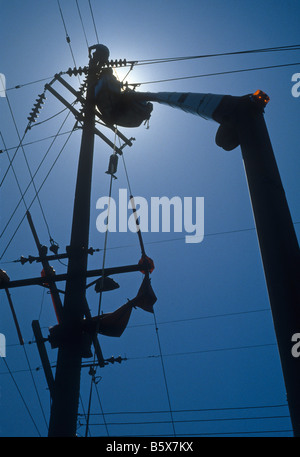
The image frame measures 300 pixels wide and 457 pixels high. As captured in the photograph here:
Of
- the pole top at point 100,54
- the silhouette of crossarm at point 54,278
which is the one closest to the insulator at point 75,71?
the pole top at point 100,54

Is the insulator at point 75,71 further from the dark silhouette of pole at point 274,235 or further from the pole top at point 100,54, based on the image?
the dark silhouette of pole at point 274,235

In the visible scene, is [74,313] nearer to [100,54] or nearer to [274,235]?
[274,235]

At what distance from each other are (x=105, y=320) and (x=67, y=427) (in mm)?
2149

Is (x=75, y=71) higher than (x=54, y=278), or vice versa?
(x=75, y=71)

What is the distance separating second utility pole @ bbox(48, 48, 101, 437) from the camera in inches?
194

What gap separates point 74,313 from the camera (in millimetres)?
5809

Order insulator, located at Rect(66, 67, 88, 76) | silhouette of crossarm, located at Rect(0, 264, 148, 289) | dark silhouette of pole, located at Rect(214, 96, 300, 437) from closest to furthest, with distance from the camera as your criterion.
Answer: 1. dark silhouette of pole, located at Rect(214, 96, 300, 437)
2. silhouette of crossarm, located at Rect(0, 264, 148, 289)
3. insulator, located at Rect(66, 67, 88, 76)

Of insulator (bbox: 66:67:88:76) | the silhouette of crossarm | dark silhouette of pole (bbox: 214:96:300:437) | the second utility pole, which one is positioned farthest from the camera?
insulator (bbox: 66:67:88:76)

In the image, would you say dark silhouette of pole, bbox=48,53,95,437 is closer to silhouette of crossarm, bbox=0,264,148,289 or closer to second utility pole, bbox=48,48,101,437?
second utility pole, bbox=48,48,101,437

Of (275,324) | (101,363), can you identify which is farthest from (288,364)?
(101,363)

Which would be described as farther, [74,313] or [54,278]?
[54,278]

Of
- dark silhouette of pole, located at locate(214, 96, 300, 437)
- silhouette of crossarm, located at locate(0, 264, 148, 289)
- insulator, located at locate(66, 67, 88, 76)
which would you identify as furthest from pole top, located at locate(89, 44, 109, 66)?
dark silhouette of pole, located at locate(214, 96, 300, 437)

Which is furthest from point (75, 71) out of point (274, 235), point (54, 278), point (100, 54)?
point (274, 235)

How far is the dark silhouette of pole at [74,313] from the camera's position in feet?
16.1
